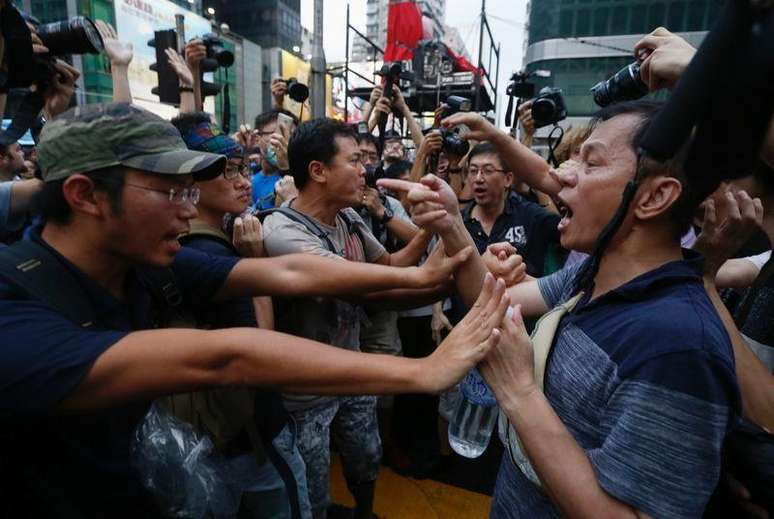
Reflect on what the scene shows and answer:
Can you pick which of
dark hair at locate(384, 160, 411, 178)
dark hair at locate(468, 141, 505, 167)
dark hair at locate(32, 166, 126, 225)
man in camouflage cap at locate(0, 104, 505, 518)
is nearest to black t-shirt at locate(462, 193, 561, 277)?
dark hair at locate(468, 141, 505, 167)

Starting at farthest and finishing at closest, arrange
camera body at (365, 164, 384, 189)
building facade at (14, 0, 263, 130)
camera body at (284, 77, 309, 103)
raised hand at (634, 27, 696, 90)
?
building facade at (14, 0, 263, 130) < camera body at (284, 77, 309, 103) < camera body at (365, 164, 384, 189) < raised hand at (634, 27, 696, 90)

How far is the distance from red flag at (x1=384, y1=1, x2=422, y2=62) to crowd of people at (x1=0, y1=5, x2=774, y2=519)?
10.7 metres

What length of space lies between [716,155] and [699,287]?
0.51 m

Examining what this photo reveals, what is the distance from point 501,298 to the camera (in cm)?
126

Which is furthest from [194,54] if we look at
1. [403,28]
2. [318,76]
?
[403,28]

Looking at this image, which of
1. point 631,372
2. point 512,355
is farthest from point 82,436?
point 631,372

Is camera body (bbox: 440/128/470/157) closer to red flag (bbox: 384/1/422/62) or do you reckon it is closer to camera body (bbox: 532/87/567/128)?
camera body (bbox: 532/87/567/128)

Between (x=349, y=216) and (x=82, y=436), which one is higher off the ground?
(x=349, y=216)

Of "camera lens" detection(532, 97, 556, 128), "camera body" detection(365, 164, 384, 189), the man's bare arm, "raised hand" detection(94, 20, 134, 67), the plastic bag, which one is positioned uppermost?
"raised hand" detection(94, 20, 134, 67)

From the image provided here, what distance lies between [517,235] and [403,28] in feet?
Answer: 33.1

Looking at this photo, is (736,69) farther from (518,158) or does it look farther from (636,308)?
(518,158)

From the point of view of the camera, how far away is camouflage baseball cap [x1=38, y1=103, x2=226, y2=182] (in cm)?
133

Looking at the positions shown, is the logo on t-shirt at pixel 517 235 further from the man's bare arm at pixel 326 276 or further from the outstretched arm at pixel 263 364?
the outstretched arm at pixel 263 364

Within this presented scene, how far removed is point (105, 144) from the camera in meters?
1.34
